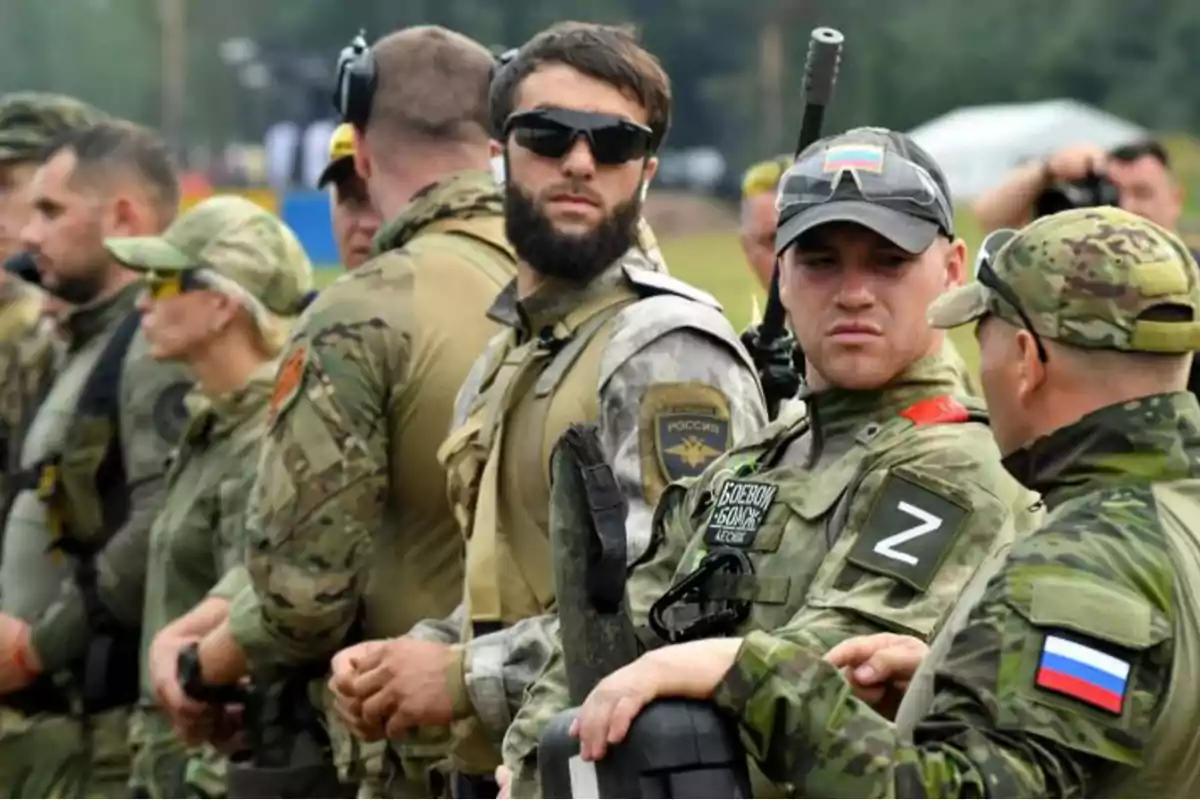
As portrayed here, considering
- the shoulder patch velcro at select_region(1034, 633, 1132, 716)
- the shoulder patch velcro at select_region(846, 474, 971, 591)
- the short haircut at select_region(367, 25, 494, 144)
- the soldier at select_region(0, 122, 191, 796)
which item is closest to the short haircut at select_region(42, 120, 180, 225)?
the soldier at select_region(0, 122, 191, 796)

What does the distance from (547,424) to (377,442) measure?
712 millimetres

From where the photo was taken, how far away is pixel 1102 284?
138 inches

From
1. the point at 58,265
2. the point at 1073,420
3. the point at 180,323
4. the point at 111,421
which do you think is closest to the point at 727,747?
the point at 1073,420

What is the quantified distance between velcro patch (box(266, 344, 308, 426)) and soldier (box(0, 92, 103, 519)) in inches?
111

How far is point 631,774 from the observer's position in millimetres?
3299

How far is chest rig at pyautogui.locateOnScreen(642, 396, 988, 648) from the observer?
4055 mm

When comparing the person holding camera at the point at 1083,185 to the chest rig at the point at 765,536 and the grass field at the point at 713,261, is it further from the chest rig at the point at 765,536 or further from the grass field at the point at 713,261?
the grass field at the point at 713,261

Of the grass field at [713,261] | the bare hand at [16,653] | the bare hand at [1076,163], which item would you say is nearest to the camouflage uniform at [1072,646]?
the bare hand at [1076,163]

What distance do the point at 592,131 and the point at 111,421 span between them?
274cm

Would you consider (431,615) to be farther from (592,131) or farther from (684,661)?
(684,661)

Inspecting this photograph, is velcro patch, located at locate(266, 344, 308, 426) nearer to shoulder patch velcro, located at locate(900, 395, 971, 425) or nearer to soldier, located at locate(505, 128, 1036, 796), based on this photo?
soldier, located at locate(505, 128, 1036, 796)

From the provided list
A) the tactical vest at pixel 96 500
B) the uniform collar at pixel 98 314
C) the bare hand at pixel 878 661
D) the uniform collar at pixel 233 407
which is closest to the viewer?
the bare hand at pixel 878 661

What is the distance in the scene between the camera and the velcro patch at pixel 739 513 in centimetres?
414

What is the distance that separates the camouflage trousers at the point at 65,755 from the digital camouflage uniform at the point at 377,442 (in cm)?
191
